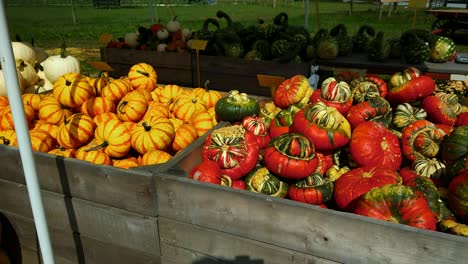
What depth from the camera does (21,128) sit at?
5.72ft

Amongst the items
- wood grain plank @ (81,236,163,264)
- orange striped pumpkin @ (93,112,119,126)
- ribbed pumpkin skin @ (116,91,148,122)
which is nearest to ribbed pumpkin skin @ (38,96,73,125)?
orange striped pumpkin @ (93,112,119,126)

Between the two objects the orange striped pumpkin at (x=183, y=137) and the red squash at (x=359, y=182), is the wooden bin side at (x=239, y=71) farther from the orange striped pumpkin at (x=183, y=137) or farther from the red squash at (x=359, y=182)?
the red squash at (x=359, y=182)

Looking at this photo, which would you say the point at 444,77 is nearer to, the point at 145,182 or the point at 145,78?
the point at 145,78

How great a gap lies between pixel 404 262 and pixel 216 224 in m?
0.93

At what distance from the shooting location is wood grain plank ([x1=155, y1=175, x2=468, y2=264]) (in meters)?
1.55

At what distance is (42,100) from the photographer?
329 centimetres

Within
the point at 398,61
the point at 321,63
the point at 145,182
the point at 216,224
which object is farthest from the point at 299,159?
the point at 398,61

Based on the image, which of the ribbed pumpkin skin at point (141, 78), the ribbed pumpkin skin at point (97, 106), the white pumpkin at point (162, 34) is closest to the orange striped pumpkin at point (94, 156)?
the ribbed pumpkin skin at point (97, 106)

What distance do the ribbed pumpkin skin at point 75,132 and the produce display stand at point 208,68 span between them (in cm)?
256

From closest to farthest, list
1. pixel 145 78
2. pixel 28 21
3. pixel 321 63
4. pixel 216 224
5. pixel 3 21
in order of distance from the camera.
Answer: pixel 3 21
pixel 216 224
pixel 145 78
pixel 321 63
pixel 28 21

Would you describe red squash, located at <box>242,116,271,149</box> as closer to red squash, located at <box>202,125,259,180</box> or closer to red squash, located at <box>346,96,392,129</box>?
red squash, located at <box>202,125,259,180</box>

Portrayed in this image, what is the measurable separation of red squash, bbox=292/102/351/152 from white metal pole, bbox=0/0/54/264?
154cm

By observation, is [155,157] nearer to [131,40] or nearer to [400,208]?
[400,208]

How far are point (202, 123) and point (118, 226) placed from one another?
Result: 3.57ft
